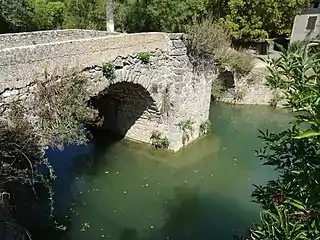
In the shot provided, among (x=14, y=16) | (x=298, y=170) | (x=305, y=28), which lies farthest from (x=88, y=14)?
(x=298, y=170)

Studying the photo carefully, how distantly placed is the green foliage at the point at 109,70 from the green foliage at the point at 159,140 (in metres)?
3.08

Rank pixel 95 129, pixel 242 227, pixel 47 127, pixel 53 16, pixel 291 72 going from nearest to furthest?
pixel 291 72 < pixel 47 127 < pixel 242 227 < pixel 95 129 < pixel 53 16

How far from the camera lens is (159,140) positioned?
36.9 feet

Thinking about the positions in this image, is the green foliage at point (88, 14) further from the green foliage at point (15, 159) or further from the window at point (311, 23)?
the green foliage at point (15, 159)

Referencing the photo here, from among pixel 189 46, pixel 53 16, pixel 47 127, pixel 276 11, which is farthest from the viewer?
pixel 53 16

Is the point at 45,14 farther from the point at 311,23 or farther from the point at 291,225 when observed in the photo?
the point at 291,225

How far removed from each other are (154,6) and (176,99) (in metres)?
8.48

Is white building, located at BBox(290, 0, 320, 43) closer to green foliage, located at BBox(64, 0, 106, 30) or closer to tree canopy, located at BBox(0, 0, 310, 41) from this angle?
tree canopy, located at BBox(0, 0, 310, 41)

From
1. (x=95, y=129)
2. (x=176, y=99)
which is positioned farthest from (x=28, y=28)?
(x=176, y=99)

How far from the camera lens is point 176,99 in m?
10.8

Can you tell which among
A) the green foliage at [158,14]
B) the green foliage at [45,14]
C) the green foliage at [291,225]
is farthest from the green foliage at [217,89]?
the green foliage at [291,225]

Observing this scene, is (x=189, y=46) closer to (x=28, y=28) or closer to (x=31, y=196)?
(x=31, y=196)

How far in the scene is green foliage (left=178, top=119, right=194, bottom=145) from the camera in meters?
11.2

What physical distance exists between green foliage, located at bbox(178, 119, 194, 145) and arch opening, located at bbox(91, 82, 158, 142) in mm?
819
